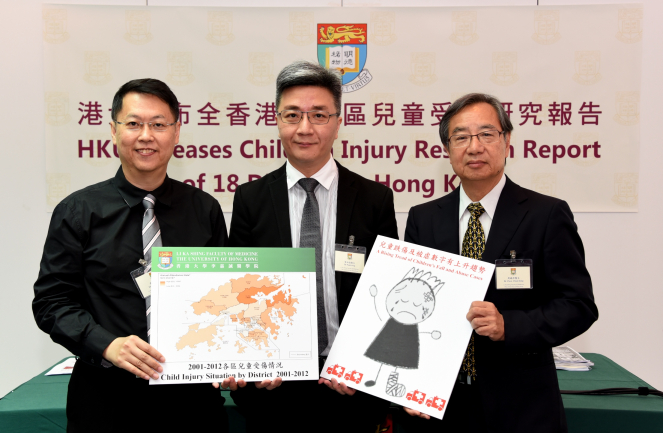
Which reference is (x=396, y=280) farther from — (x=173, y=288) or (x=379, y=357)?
(x=173, y=288)

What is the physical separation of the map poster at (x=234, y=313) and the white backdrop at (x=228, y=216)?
2060 millimetres

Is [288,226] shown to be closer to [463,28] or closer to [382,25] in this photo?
[382,25]

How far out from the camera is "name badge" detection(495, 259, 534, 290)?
6.15 feet

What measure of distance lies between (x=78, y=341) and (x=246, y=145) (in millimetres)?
2194

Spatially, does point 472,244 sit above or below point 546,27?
below

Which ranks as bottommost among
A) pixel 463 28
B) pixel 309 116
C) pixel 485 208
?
pixel 485 208

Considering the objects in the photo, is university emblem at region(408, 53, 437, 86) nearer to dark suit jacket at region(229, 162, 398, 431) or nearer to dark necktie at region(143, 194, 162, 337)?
dark suit jacket at region(229, 162, 398, 431)

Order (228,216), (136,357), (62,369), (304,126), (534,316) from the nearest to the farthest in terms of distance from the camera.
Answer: (136,357) → (534,316) → (304,126) → (62,369) → (228,216)

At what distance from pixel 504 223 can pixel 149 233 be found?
153 cm

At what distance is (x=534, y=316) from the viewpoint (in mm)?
1845

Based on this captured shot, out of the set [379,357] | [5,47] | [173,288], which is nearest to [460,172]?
[379,357]

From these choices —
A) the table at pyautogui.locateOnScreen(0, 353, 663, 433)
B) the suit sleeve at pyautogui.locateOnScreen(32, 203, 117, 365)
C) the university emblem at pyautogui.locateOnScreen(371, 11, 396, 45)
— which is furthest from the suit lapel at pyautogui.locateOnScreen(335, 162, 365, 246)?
the university emblem at pyautogui.locateOnScreen(371, 11, 396, 45)

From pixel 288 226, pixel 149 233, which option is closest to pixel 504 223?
pixel 288 226

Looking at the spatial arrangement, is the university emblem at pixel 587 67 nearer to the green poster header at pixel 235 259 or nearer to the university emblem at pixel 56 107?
the green poster header at pixel 235 259
